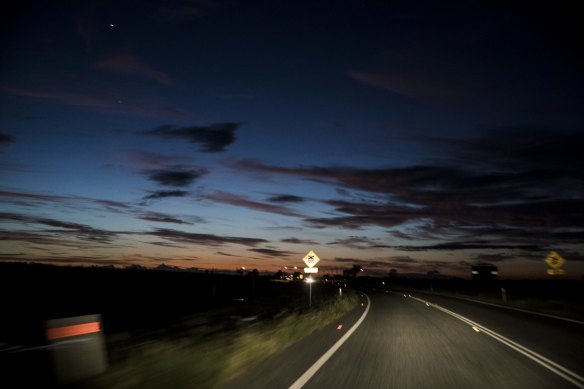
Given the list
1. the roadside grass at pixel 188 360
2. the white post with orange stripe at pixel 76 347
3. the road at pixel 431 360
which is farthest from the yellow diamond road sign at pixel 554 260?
the white post with orange stripe at pixel 76 347

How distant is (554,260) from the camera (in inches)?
1200

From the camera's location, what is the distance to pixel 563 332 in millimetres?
16547

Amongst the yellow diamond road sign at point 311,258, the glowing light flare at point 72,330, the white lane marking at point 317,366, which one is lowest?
the white lane marking at point 317,366

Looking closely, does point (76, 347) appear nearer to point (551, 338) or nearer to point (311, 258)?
point (551, 338)

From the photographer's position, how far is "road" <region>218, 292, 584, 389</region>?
7.99 meters

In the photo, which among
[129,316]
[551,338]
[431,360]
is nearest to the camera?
[431,360]

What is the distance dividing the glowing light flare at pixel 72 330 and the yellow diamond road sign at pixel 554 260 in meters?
30.9

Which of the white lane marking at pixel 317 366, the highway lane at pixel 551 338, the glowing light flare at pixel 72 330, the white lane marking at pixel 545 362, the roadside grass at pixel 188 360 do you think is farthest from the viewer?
the highway lane at pixel 551 338

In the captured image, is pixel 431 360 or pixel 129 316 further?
pixel 129 316

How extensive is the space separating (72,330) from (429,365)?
691 cm

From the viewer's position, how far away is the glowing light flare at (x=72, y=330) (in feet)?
16.9

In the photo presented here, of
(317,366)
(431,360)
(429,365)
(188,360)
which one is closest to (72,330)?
(188,360)

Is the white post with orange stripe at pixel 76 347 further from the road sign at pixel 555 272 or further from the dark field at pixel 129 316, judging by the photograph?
the road sign at pixel 555 272

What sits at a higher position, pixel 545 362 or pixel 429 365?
pixel 545 362
